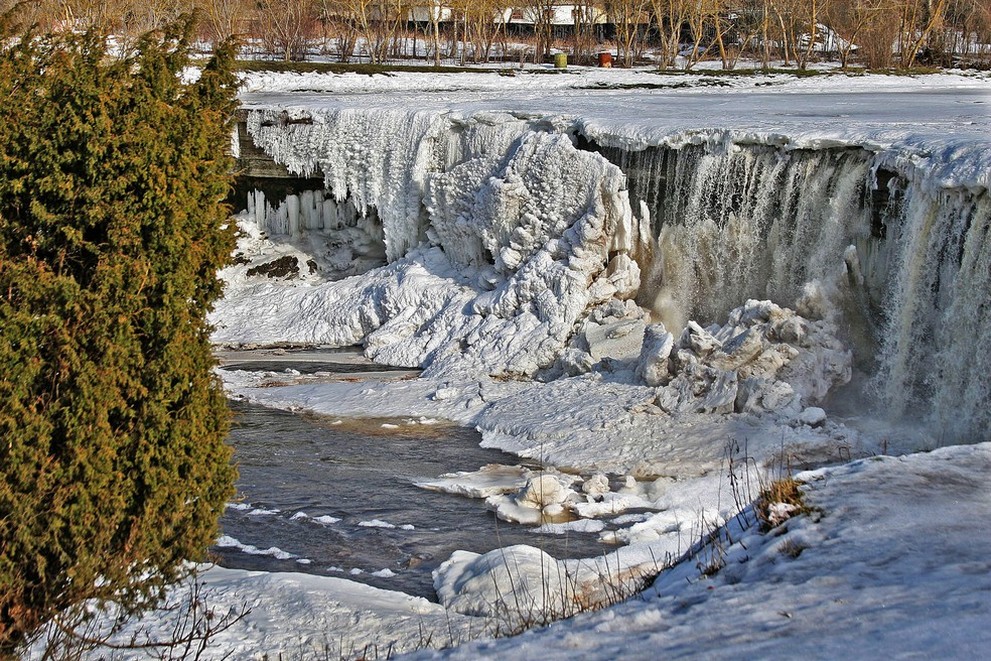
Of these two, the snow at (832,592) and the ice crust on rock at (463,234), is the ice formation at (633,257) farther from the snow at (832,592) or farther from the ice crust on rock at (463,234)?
the snow at (832,592)

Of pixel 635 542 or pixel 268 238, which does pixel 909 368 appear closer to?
pixel 635 542

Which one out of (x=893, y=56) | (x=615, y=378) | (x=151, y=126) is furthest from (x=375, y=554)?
(x=893, y=56)

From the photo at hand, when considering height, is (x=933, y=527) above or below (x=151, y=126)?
below

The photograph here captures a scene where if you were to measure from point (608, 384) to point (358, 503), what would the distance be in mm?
3595

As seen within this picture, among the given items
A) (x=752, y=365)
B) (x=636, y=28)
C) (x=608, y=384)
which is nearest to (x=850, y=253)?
(x=752, y=365)

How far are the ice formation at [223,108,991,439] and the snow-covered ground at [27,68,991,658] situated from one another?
0.05m

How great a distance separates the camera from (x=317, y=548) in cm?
958

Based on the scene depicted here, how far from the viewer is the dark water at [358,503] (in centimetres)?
929

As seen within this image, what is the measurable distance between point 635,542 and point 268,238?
487 inches

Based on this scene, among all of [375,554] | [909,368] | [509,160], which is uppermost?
[509,160]

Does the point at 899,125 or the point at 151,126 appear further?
the point at 899,125

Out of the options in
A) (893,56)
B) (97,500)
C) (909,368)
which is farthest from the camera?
(893,56)

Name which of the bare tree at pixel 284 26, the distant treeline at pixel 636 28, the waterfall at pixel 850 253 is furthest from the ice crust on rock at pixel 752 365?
the bare tree at pixel 284 26

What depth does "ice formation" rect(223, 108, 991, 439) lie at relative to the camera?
11953 mm
